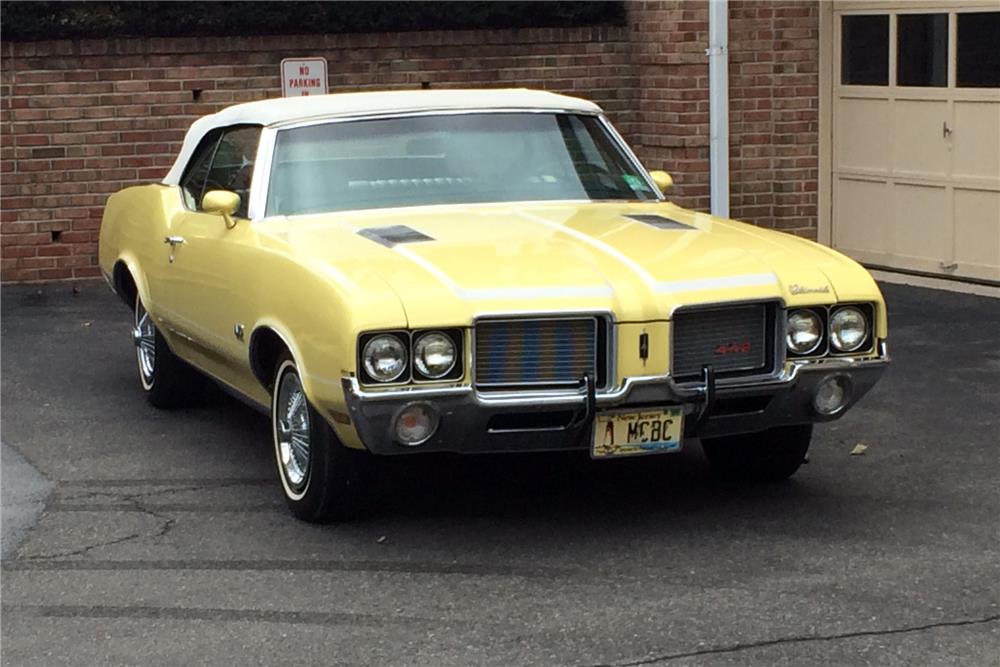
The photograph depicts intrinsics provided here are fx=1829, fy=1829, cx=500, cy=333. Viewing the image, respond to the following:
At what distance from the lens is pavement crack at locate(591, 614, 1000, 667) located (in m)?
4.95

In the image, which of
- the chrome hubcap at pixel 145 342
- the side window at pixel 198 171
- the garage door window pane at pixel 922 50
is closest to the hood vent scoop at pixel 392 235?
the side window at pixel 198 171

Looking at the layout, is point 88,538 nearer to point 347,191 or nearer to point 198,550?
point 198,550

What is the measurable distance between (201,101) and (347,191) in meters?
6.42

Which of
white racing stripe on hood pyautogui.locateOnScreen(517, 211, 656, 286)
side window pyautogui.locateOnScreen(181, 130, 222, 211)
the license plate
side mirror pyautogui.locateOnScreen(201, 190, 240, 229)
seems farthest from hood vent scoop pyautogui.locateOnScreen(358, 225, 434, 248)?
side window pyautogui.locateOnScreen(181, 130, 222, 211)

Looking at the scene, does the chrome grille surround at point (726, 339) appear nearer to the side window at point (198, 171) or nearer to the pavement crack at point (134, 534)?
the pavement crack at point (134, 534)

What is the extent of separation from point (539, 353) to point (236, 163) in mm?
2375

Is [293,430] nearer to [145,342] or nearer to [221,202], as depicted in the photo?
[221,202]

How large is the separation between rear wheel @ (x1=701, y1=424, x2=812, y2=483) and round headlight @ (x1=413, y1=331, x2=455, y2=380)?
4.97ft

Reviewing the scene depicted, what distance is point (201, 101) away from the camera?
525 inches

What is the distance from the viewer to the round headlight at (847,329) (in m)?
6.25

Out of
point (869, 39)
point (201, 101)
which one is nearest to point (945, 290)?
point (869, 39)

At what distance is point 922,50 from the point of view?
12.5m

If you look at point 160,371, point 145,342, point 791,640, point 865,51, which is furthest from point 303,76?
point 791,640

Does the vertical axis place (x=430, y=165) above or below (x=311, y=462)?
above
